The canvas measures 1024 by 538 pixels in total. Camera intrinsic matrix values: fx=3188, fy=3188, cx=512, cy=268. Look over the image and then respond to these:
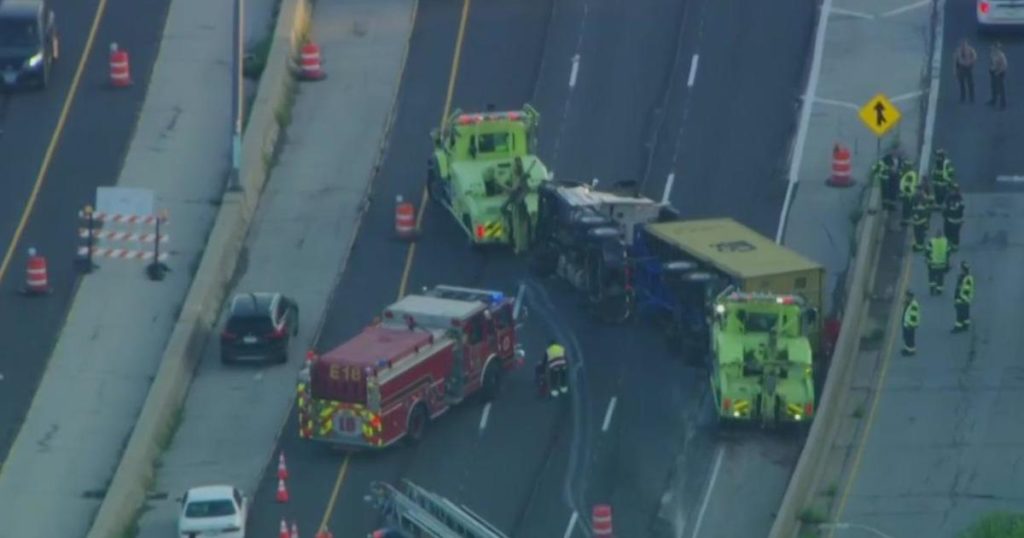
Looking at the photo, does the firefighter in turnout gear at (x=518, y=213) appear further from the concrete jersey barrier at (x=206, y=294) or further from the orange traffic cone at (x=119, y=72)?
the orange traffic cone at (x=119, y=72)

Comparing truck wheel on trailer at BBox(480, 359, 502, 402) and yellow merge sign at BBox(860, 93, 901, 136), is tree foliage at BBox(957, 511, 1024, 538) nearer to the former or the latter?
truck wheel on trailer at BBox(480, 359, 502, 402)

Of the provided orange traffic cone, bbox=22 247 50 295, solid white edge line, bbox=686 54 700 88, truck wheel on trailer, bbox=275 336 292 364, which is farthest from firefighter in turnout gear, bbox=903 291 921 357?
orange traffic cone, bbox=22 247 50 295

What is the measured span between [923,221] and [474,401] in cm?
1050

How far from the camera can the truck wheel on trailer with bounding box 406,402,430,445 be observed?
5759 centimetres

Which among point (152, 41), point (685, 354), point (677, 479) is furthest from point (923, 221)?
point (152, 41)

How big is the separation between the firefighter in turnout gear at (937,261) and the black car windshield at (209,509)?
15.7m

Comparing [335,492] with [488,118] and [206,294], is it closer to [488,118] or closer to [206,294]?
[206,294]

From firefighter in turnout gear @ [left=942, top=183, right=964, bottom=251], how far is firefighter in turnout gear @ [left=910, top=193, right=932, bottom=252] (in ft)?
1.40

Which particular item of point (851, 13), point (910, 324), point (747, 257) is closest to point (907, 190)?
point (747, 257)

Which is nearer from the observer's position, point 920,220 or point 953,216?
point 953,216

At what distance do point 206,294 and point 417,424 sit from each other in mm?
7587

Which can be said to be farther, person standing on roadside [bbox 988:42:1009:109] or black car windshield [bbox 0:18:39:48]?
black car windshield [bbox 0:18:39:48]

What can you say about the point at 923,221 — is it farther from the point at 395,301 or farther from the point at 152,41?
the point at 152,41

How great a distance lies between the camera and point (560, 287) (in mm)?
64375
